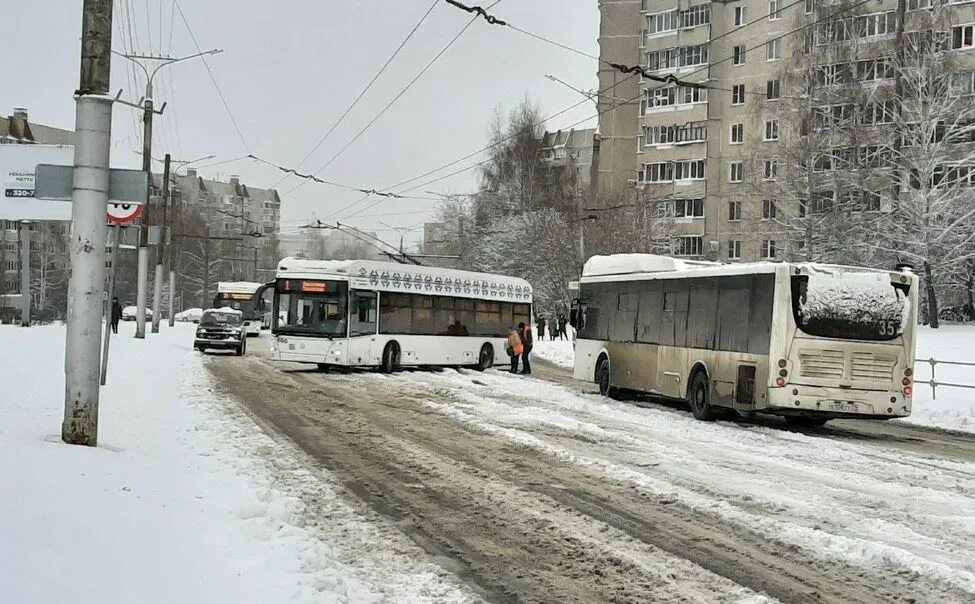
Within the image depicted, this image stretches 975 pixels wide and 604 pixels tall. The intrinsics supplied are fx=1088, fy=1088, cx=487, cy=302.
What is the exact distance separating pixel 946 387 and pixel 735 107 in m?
47.1

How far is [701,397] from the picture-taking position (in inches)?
758

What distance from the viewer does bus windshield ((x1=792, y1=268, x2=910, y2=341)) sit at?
17188 millimetres

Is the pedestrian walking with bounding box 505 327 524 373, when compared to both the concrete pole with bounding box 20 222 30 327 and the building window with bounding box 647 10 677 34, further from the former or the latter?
the building window with bounding box 647 10 677 34

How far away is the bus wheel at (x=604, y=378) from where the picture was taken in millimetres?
23858

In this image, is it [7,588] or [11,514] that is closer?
[7,588]

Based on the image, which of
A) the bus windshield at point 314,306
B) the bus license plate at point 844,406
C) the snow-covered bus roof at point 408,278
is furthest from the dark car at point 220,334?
the bus license plate at point 844,406

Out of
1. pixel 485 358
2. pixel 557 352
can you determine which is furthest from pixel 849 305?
pixel 557 352

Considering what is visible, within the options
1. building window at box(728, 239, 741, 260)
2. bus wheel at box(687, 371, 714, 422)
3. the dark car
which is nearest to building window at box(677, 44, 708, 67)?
building window at box(728, 239, 741, 260)

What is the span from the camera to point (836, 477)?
38.2ft

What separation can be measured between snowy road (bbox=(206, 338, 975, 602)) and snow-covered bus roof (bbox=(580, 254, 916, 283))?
8.82ft

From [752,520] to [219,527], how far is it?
425cm

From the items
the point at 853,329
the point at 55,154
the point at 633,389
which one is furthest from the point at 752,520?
the point at 55,154

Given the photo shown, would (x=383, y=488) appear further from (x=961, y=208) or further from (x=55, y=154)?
(x=961, y=208)

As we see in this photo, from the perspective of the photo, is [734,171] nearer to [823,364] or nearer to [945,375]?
[945,375]
